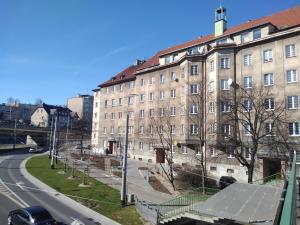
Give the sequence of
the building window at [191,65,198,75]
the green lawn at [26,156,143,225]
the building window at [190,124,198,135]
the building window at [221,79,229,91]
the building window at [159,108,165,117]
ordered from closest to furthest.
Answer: the green lawn at [26,156,143,225] → the building window at [221,79,229,91] → the building window at [190,124,198,135] → the building window at [191,65,198,75] → the building window at [159,108,165,117]

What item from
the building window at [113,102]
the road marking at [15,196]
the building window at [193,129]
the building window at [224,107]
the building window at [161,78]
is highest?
the building window at [161,78]

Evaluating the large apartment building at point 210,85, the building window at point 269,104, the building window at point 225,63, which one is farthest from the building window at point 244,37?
the building window at point 269,104

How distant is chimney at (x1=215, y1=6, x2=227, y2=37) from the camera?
47344 millimetres

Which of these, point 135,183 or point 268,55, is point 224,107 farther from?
point 135,183

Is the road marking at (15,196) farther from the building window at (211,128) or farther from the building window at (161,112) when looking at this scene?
the building window at (161,112)

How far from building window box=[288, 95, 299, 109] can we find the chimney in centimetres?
1595

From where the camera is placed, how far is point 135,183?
123ft

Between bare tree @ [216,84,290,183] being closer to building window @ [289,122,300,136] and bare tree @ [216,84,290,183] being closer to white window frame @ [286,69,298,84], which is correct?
building window @ [289,122,300,136]

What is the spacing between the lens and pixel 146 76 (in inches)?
2317

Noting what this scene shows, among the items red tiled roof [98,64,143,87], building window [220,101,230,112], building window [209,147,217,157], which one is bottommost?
building window [209,147,217,157]

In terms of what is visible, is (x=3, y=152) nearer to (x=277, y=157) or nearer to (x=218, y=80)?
(x=218, y=80)

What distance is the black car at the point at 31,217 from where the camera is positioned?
1983 centimetres

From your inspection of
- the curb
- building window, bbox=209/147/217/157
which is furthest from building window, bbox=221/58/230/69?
the curb

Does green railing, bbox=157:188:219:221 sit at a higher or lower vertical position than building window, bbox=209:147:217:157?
lower
